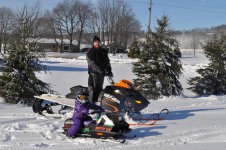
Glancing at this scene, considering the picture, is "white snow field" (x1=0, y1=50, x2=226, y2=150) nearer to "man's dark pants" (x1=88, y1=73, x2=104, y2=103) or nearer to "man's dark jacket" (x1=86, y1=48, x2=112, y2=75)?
"man's dark pants" (x1=88, y1=73, x2=104, y2=103)

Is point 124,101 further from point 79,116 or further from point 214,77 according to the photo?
point 214,77

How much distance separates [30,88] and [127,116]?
19.4ft

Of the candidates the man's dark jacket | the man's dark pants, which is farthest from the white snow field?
the man's dark jacket

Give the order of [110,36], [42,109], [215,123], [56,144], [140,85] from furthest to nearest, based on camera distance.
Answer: [110,36] → [140,85] → [42,109] → [215,123] → [56,144]

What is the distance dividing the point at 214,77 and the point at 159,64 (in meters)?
3.98

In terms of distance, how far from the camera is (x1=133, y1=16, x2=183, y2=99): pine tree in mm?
13477

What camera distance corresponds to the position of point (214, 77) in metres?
16.1

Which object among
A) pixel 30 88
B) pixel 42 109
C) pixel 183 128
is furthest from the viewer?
pixel 30 88

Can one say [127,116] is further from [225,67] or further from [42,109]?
[225,67]

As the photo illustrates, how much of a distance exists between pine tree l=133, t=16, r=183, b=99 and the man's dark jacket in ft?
19.9

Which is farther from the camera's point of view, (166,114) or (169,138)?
(166,114)

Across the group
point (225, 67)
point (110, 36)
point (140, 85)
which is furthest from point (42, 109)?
point (110, 36)

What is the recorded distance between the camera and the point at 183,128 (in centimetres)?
661

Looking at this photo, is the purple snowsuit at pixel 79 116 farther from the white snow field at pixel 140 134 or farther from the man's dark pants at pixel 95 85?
the man's dark pants at pixel 95 85
